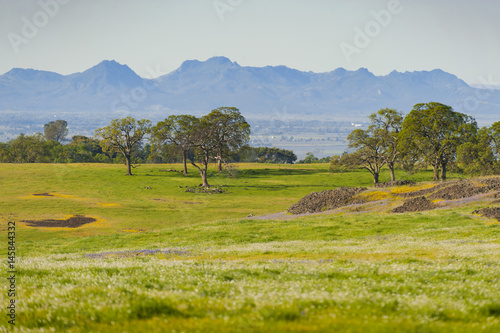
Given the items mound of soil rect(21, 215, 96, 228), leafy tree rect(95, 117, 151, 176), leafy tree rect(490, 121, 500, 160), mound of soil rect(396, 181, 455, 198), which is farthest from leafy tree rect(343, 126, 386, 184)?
mound of soil rect(21, 215, 96, 228)

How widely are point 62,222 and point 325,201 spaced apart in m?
37.6

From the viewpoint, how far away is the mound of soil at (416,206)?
4710cm

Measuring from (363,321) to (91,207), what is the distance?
64716 millimetres

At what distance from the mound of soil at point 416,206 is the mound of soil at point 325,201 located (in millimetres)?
10243

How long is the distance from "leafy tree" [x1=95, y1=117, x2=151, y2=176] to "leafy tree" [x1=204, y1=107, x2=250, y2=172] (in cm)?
2134

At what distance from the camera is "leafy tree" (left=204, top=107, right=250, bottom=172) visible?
100000 mm

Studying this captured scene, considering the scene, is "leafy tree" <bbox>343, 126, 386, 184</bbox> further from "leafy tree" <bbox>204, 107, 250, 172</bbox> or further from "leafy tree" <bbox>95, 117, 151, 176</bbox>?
"leafy tree" <bbox>95, 117, 151, 176</bbox>

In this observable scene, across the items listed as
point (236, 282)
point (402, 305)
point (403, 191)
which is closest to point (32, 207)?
point (403, 191)

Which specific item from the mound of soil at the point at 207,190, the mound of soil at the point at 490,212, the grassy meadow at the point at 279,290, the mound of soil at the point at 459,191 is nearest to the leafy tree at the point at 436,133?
the mound of soil at the point at 459,191

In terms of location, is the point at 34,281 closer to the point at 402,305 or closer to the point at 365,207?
the point at 402,305

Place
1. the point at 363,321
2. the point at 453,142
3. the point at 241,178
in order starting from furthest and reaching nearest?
the point at 241,178 < the point at 453,142 < the point at 363,321

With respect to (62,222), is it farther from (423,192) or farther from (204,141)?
(423,192)

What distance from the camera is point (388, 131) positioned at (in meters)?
88.9

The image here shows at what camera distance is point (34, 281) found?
12570 millimetres
